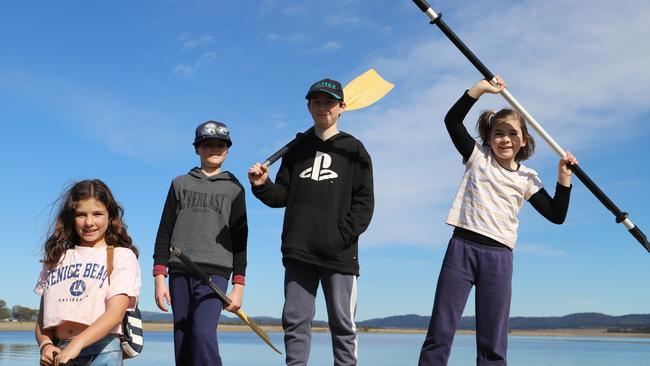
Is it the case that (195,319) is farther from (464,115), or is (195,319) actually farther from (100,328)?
(464,115)

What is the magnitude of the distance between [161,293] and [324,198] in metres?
1.39

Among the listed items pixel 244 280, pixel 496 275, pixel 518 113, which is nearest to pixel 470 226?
pixel 496 275

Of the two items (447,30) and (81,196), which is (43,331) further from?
(447,30)

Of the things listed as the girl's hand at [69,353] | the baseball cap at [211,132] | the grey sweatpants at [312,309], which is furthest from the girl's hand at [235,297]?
the girl's hand at [69,353]

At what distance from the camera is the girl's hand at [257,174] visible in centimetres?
444

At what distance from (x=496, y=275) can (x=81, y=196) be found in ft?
8.51

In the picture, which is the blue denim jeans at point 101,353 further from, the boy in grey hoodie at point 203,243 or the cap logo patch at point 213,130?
the cap logo patch at point 213,130

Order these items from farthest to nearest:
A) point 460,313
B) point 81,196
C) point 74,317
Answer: point 460,313 < point 81,196 < point 74,317

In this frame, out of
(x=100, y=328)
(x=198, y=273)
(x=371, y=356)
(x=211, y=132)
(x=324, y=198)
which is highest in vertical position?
(x=211, y=132)

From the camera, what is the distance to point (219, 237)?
4.86m

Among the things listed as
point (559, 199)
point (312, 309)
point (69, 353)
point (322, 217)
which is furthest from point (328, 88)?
point (69, 353)

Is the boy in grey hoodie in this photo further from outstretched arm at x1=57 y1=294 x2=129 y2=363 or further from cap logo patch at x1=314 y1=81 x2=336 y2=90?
outstretched arm at x1=57 y1=294 x2=129 y2=363

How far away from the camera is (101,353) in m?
3.41

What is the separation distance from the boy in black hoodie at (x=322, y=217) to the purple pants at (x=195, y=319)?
0.64m
